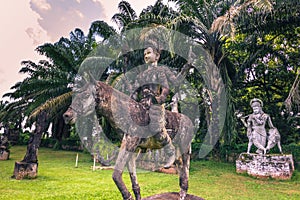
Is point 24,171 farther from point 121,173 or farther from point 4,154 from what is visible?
point 4,154

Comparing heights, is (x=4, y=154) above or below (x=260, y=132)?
below

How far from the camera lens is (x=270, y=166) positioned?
10.7 m

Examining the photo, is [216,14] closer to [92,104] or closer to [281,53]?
[281,53]

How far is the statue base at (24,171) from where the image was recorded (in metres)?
9.49

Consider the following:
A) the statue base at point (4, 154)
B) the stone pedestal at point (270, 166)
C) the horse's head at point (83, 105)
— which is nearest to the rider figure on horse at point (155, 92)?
the horse's head at point (83, 105)

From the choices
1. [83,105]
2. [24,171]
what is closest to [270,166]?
[24,171]

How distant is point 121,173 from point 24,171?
23.7 ft

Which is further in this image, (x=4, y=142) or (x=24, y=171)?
(x=4, y=142)

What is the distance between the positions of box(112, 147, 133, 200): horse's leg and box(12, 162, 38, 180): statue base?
280 inches

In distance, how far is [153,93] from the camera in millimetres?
4066

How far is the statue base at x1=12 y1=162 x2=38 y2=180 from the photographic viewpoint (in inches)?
374

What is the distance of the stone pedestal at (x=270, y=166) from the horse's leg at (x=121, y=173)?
8537mm

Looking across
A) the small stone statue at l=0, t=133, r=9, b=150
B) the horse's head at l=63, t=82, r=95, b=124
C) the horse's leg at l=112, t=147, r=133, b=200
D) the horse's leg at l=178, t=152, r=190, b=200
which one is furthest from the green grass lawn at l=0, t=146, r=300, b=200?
the small stone statue at l=0, t=133, r=9, b=150

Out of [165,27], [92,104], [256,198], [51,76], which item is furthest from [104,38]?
[92,104]
